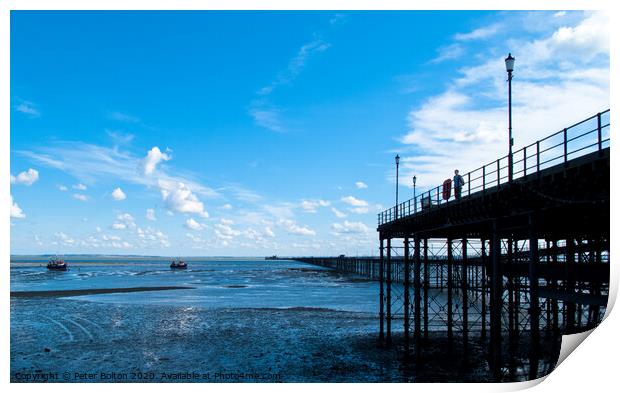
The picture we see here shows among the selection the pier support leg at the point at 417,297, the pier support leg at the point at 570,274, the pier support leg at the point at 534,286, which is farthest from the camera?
the pier support leg at the point at 417,297

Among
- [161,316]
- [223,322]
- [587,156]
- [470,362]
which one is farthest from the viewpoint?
[161,316]

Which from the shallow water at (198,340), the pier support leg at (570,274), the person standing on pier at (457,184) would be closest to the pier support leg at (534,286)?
→ the pier support leg at (570,274)

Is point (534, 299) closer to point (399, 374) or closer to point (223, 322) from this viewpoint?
point (399, 374)

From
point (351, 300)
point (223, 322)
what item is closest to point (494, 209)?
point (223, 322)

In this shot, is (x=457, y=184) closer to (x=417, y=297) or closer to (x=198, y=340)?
(x=417, y=297)

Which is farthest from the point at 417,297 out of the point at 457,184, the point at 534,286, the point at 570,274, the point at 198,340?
the point at 198,340

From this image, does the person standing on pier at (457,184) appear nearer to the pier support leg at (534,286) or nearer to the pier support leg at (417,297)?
the pier support leg at (417,297)

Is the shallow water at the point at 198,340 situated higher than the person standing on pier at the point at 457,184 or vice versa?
the person standing on pier at the point at 457,184

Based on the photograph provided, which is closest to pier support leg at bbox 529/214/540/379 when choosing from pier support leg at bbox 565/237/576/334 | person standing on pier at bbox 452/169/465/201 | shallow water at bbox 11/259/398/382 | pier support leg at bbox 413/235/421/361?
pier support leg at bbox 565/237/576/334

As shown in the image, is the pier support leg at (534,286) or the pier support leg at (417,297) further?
the pier support leg at (417,297)

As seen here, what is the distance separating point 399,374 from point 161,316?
26.0 m

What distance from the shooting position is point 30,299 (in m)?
55.8

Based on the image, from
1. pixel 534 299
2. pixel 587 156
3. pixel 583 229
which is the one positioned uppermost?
pixel 587 156
